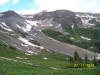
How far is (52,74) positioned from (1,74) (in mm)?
11419

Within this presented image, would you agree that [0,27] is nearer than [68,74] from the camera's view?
No

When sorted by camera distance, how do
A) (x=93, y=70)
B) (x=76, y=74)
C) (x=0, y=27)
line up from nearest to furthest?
(x=76, y=74), (x=93, y=70), (x=0, y=27)

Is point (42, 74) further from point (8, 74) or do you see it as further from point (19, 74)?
point (8, 74)

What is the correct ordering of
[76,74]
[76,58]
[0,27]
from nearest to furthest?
[76,74], [76,58], [0,27]

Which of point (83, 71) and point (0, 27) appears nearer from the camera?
point (83, 71)

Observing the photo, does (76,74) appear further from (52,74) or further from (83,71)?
(52,74)

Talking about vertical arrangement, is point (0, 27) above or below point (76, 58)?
above

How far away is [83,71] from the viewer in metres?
34.9

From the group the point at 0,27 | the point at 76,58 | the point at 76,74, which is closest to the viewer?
the point at 76,74

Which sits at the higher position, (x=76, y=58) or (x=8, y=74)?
(x=8, y=74)

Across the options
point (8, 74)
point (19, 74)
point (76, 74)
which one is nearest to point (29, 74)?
point (19, 74)

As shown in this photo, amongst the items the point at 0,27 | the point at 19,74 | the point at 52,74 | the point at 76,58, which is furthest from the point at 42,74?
the point at 0,27

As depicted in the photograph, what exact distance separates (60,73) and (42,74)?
4046 mm

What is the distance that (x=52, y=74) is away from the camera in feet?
109
